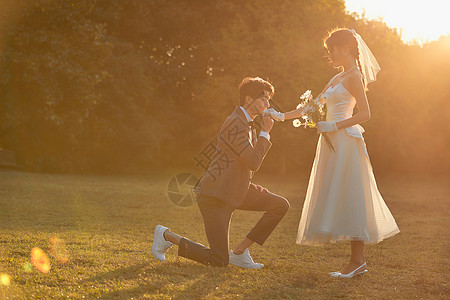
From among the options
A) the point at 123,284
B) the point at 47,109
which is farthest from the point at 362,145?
the point at 47,109

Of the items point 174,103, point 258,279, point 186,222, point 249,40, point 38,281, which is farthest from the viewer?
point 174,103

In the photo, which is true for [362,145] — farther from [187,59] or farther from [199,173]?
[187,59]

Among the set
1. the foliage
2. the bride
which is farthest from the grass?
the foliage

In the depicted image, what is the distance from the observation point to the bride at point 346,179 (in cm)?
554

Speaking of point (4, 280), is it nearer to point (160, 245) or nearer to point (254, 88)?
point (160, 245)

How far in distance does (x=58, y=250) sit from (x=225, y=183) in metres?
2.29

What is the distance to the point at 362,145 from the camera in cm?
572

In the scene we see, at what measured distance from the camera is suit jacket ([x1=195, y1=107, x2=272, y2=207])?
18.3 ft

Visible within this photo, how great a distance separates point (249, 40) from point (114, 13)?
263 inches

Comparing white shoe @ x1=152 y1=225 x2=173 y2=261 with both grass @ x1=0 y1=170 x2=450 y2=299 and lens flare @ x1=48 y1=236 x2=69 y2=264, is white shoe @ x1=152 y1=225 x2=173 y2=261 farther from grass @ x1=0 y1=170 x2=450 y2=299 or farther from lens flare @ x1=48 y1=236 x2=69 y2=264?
lens flare @ x1=48 y1=236 x2=69 y2=264

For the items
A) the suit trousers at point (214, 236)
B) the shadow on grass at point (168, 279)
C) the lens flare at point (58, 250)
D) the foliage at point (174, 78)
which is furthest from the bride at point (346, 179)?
the foliage at point (174, 78)

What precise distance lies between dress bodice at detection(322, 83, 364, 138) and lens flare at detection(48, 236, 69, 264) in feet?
10.7

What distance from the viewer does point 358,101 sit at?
18.4ft

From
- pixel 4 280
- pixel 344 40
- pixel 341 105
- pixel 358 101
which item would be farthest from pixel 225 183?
pixel 4 280
